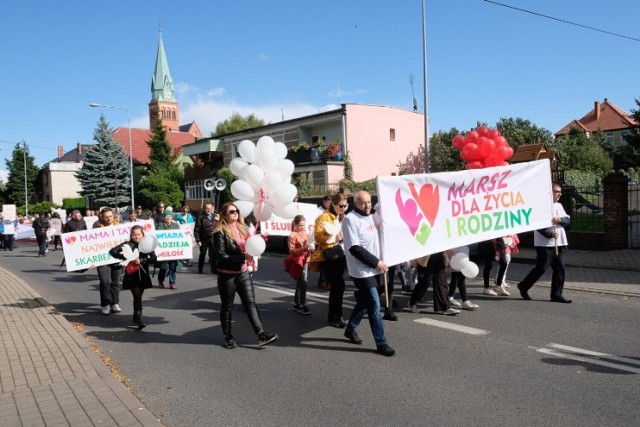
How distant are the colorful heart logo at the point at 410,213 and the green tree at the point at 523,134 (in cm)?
3958

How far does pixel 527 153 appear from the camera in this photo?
24.1 metres

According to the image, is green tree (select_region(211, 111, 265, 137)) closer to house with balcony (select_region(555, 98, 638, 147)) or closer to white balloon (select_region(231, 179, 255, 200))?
house with balcony (select_region(555, 98, 638, 147))

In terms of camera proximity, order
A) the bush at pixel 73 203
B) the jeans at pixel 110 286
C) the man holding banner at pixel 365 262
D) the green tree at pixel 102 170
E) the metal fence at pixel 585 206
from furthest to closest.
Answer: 1. the bush at pixel 73 203
2. the green tree at pixel 102 170
3. the metal fence at pixel 585 206
4. the jeans at pixel 110 286
5. the man holding banner at pixel 365 262

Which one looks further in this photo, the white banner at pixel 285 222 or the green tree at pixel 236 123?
the green tree at pixel 236 123

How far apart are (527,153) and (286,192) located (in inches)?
759

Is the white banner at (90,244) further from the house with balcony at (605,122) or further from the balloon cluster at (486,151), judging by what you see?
the house with balcony at (605,122)

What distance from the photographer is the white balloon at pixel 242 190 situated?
7.50 meters

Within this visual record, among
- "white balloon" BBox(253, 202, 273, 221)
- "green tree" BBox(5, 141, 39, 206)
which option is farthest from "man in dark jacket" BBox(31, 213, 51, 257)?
"green tree" BBox(5, 141, 39, 206)

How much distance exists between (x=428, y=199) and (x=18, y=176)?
288 feet

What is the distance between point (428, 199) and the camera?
23.1 ft

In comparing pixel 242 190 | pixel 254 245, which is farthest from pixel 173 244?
pixel 254 245

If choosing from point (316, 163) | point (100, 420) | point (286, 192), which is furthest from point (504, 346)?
point (316, 163)

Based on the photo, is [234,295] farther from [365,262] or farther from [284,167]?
[284,167]

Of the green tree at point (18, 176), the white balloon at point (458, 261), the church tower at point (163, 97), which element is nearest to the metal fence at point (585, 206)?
the white balloon at point (458, 261)
